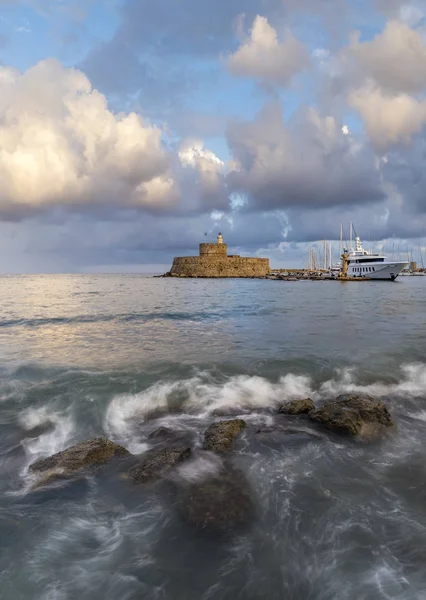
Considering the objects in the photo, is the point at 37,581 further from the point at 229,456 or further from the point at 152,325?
the point at 152,325

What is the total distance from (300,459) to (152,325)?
18.0 meters

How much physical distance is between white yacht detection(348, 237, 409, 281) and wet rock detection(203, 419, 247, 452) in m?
91.5

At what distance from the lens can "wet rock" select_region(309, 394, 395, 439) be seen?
737cm

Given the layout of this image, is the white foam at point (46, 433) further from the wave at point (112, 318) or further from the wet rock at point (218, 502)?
the wave at point (112, 318)

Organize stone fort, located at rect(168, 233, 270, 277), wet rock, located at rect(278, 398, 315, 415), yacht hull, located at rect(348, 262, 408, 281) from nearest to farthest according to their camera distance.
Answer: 1. wet rock, located at rect(278, 398, 315, 415)
2. yacht hull, located at rect(348, 262, 408, 281)
3. stone fort, located at rect(168, 233, 270, 277)

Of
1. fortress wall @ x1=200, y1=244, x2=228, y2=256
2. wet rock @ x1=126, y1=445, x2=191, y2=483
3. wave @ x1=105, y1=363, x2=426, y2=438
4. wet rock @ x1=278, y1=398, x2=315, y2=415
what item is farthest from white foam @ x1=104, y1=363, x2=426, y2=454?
fortress wall @ x1=200, y1=244, x2=228, y2=256

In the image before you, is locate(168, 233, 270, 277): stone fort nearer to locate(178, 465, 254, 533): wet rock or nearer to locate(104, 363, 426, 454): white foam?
locate(104, 363, 426, 454): white foam

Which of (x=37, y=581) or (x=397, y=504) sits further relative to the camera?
(x=397, y=504)

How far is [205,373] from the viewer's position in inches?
468

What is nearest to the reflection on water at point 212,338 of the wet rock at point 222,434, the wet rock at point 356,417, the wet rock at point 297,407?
the wet rock at point 297,407

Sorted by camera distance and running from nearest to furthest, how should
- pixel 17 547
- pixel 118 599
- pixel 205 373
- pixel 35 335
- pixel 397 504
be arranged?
pixel 118 599, pixel 17 547, pixel 397 504, pixel 205 373, pixel 35 335

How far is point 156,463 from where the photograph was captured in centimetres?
615

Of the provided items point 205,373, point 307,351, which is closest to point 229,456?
point 205,373

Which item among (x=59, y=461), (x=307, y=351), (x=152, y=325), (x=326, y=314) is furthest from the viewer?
(x=326, y=314)
